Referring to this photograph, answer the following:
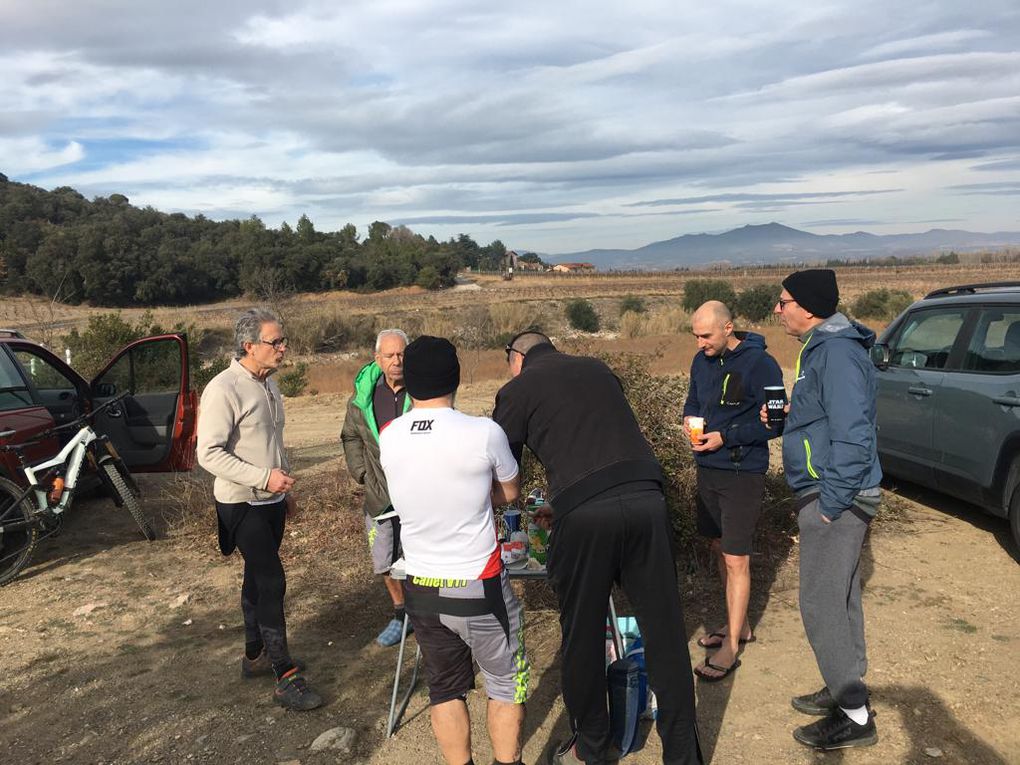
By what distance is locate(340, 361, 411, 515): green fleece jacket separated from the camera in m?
4.21

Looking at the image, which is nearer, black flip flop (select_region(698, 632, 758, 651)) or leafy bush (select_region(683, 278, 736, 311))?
black flip flop (select_region(698, 632, 758, 651))

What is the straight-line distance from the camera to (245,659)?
4.20 m

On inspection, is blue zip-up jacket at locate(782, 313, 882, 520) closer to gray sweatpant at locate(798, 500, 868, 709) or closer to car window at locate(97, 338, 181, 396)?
gray sweatpant at locate(798, 500, 868, 709)

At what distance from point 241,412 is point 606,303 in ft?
138

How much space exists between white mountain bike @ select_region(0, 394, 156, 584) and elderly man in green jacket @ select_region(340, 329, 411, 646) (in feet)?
9.04

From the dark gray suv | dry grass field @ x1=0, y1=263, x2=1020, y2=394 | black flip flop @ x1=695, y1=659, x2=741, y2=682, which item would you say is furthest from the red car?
the dark gray suv

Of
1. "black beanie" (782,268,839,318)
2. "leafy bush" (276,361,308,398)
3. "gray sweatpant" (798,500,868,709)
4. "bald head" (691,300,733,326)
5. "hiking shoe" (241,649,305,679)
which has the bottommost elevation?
"leafy bush" (276,361,308,398)

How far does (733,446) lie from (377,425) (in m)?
1.79

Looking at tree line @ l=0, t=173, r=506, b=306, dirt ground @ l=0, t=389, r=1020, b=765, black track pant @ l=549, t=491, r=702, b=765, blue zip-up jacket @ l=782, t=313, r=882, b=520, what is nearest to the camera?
black track pant @ l=549, t=491, r=702, b=765

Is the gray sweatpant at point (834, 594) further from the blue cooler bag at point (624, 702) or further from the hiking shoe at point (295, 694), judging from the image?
the hiking shoe at point (295, 694)

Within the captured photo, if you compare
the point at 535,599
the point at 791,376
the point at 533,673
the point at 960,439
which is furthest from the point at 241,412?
the point at 791,376

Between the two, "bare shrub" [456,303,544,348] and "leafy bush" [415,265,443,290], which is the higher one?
A: "leafy bush" [415,265,443,290]

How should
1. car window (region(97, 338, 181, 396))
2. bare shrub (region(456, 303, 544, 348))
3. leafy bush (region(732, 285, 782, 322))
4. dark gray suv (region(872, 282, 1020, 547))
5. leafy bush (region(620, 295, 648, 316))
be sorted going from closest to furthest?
dark gray suv (region(872, 282, 1020, 547)) → car window (region(97, 338, 181, 396)) → bare shrub (region(456, 303, 544, 348)) → leafy bush (region(732, 285, 782, 322)) → leafy bush (region(620, 295, 648, 316))

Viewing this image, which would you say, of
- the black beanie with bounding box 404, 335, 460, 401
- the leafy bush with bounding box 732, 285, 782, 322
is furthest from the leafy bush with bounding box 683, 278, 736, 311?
the black beanie with bounding box 404, 335, 460, 401
